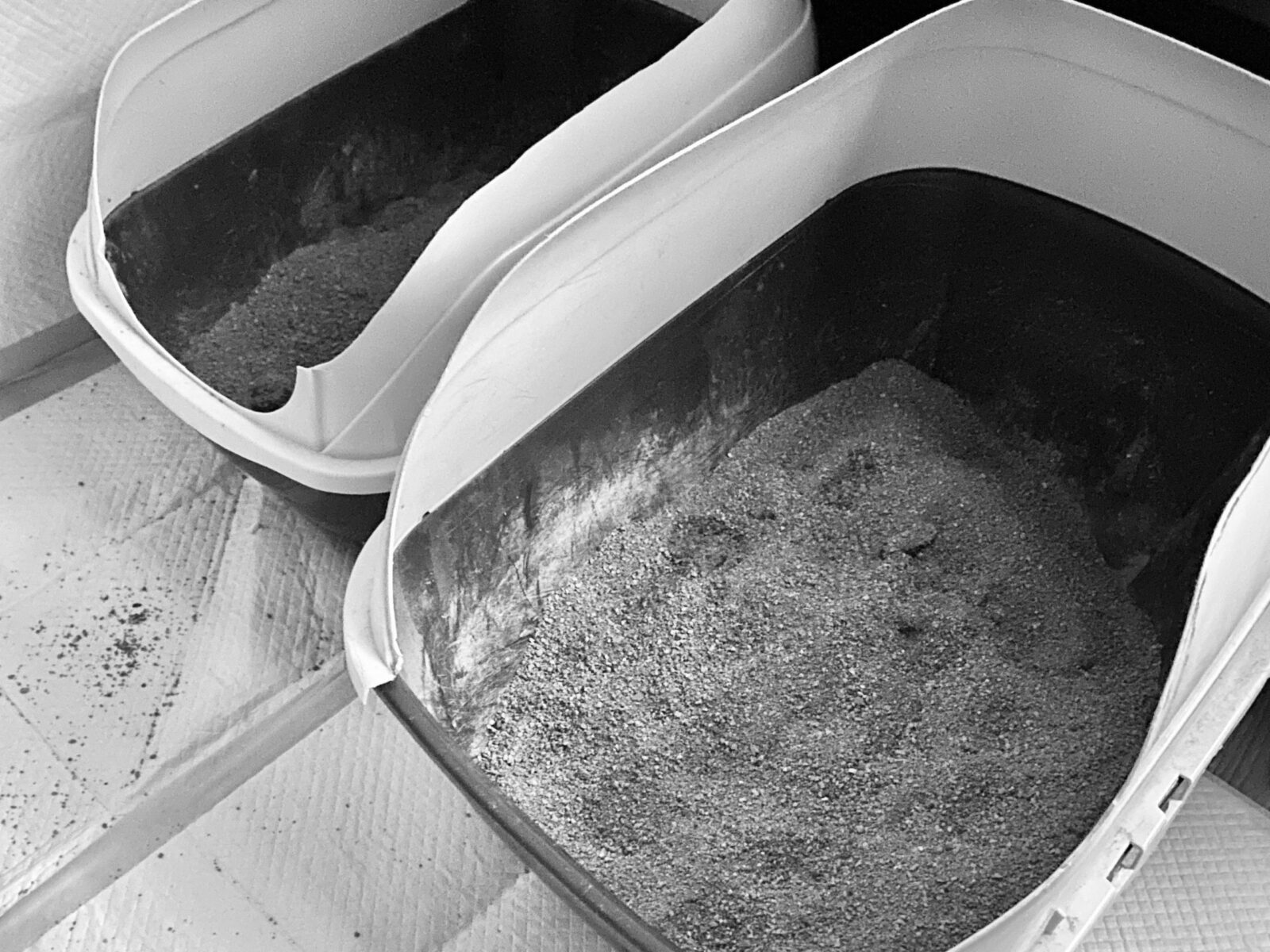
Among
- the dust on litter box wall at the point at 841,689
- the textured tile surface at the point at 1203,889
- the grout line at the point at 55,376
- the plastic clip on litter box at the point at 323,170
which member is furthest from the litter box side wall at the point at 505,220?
the textured tile surface at the point at 1203,889

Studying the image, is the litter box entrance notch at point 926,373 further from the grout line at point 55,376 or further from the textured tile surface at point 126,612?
the grout line at point 55,376

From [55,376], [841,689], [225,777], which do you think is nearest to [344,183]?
[55,376]

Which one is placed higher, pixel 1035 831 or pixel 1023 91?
pixel 1023 91

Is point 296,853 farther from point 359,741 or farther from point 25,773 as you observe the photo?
point 25,773

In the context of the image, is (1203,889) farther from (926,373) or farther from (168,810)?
(168,810)

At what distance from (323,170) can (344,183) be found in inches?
1.1

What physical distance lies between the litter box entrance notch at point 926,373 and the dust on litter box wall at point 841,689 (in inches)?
0.8

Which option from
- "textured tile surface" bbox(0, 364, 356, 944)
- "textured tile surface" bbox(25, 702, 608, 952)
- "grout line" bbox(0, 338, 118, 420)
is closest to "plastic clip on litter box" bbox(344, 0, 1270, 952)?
"textured tile surface" bbox(25, 702, 608, 952)

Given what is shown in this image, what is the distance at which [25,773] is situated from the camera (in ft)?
2.98

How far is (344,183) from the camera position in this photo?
1.15m

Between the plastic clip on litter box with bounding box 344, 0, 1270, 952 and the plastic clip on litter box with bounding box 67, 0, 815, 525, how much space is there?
80 mm

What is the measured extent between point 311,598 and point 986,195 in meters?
0.62

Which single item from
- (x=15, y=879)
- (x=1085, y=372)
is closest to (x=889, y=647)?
(x=1085, y=372)

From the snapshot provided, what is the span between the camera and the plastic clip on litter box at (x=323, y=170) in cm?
83
